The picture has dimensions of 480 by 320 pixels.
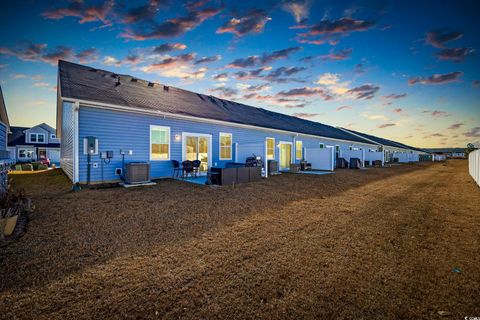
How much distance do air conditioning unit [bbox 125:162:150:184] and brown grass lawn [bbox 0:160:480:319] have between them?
309 cm

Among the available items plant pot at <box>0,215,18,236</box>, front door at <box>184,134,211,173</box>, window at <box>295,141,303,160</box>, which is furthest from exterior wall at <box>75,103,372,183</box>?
window at <box>295,141,303,160</box>

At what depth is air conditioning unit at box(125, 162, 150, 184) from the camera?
8672 mm

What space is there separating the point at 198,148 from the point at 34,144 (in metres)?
31.5

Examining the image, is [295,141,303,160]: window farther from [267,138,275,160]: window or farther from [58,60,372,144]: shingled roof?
[58,60,372,144]: shingled roof

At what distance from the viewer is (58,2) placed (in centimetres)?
823

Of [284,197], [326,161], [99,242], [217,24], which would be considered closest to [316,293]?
[99,242]

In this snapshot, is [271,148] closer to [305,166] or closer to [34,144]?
[305,166]

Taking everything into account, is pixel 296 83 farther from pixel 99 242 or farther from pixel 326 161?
pixel 99 242

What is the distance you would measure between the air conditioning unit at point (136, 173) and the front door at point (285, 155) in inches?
423

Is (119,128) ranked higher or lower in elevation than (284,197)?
higher

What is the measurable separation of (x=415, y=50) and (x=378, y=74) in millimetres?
2709

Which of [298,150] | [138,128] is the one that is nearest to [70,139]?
[138,128]

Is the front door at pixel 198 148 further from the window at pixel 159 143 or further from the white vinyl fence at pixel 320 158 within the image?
the white vinyl fence at pixel 320 158

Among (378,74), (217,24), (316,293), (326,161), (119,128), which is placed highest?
(217,24)
